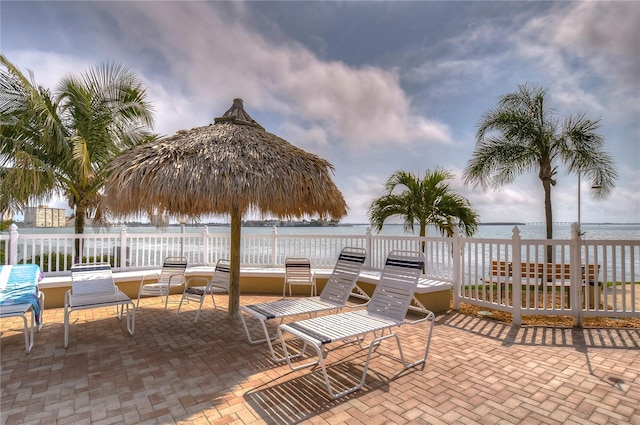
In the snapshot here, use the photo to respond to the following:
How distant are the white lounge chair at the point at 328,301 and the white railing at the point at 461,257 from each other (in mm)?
2382

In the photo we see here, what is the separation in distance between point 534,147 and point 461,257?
5.16 meters

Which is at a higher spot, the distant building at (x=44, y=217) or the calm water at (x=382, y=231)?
the distant building at (x=44, y=217)

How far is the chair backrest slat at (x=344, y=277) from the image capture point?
4.46 meters

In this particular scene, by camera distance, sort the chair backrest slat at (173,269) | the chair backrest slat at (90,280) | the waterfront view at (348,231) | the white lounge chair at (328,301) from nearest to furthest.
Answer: the white lounge chair at (328,301) < the chair backrest slat at (90,280) < the chair backrest slat at (173,269) < the waterfront view at (348,231)

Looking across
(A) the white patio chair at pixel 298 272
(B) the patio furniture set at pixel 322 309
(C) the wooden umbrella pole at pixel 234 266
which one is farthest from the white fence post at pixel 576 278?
(C) the wooden umbrella pole at pixel 234 266

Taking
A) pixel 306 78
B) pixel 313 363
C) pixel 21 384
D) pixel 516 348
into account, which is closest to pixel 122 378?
pixel 21 384

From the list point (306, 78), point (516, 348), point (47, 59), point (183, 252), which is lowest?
point (516, 348)

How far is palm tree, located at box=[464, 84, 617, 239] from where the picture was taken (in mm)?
Result: 8219

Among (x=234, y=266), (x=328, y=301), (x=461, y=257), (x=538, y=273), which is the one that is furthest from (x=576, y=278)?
(x=234, y=266)

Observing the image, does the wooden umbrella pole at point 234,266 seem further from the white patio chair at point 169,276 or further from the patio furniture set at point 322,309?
the white patio chair at point 169,276

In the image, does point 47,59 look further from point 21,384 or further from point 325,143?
point 325,143

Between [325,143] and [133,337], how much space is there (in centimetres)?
1257

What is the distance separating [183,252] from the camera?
8.17 metres

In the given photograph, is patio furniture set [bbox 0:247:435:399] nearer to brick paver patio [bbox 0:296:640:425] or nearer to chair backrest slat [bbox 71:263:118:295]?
chair backrest slat [bbox 71:263:118:295]
